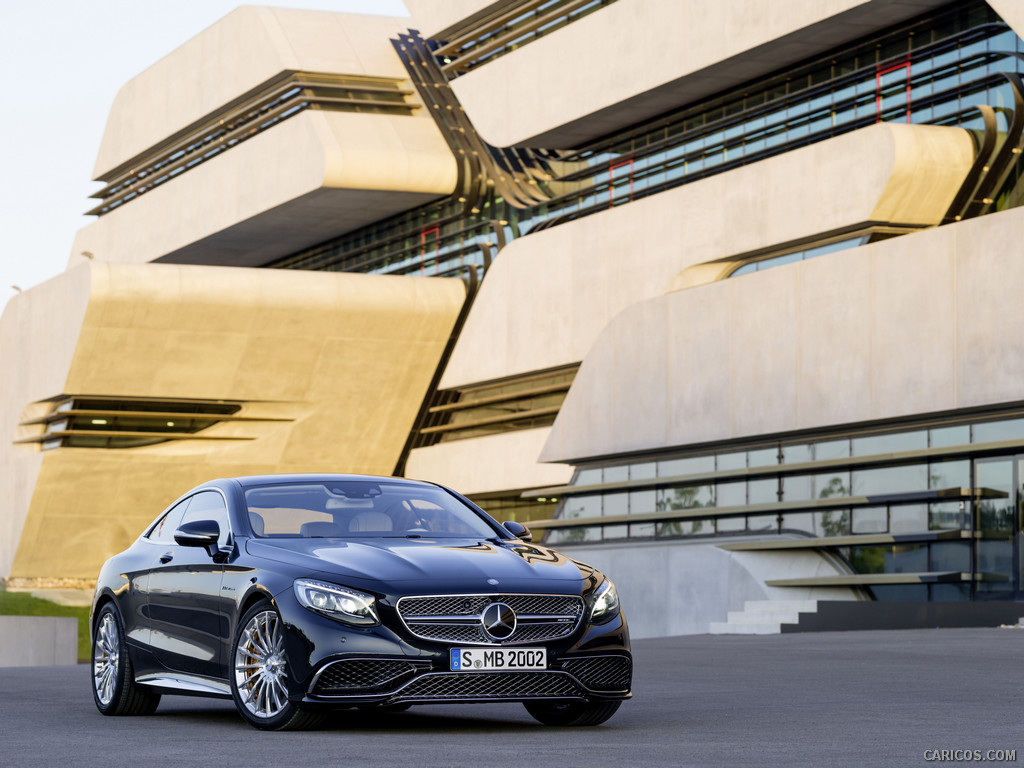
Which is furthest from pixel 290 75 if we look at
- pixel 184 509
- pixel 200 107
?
pixel 184 509

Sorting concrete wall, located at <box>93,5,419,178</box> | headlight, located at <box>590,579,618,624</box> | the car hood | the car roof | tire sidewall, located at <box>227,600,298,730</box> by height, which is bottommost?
tire sidewall, located at <box>227,600,298,730</box>

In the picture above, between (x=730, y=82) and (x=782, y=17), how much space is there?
3.74 m

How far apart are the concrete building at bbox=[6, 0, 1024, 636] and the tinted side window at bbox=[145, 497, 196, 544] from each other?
1629 centimetres

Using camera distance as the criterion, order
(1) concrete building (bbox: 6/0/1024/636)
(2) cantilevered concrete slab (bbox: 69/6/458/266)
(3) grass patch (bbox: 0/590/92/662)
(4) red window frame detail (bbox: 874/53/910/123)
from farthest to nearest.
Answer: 1. (3) grass patch (bbox: 0/590/92/662)
2. (2) cantilevered concrete slab (bbox: 69/6/458/266)
3. (4) red window frame detail (bbox: 874/53/910/123)
4. (1) concrete building (bbox: 6/0/1024/636)

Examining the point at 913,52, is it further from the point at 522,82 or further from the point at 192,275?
the point at 192,275

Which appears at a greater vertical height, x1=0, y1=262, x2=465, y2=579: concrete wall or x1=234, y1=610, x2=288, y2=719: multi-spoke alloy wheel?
x1=0, y1=262, x2=465, y2=579: concrete wall

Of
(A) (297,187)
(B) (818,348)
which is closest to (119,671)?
(B) (818,348)

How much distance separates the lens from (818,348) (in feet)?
97.5

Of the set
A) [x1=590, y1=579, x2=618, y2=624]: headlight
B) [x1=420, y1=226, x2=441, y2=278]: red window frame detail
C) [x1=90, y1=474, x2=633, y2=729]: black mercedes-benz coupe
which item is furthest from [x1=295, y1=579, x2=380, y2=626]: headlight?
[x1=420, y1=226, x2=441, y2=278]: red window frame detail

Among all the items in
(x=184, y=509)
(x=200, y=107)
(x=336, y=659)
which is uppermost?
(x=200, y=107)

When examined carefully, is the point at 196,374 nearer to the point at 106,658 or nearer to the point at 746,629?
the point at 746,629

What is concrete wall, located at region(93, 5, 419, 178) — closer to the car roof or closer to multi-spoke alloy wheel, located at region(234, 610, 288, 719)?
the car roof

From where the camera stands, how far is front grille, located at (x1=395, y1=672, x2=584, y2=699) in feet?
27.5

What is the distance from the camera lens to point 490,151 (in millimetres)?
47938
